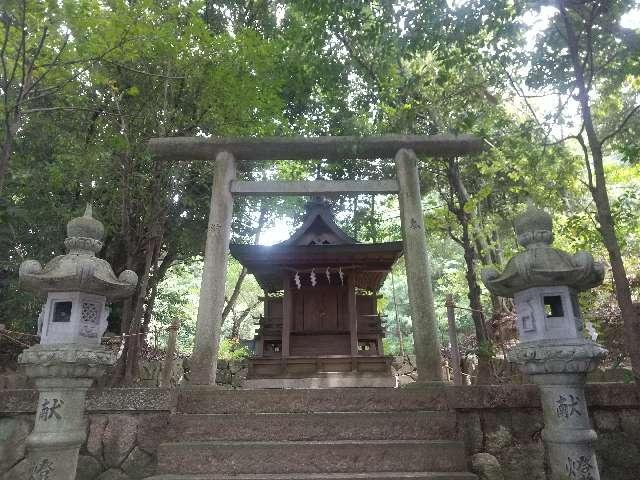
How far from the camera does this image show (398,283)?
36.5m

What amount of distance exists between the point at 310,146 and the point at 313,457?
4804 millimetres

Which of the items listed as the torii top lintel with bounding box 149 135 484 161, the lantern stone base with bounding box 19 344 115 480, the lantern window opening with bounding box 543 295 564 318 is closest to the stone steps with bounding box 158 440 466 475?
the lantern stone base with bounding box 19 344 115 480

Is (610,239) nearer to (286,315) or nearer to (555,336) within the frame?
(555,336)

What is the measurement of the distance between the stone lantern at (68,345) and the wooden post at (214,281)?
1.66 meters

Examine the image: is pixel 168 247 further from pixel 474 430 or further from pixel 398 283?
pixel 398 283

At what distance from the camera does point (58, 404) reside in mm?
3879

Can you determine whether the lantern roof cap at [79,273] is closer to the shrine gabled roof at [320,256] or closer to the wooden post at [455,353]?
the wooden post at [455,353]

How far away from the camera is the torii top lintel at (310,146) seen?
6.85m

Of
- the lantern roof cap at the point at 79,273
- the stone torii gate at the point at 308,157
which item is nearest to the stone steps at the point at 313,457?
the lantern roof cap at the point at 79,273

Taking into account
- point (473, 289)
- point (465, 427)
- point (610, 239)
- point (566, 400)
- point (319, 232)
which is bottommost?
point (465, 427)

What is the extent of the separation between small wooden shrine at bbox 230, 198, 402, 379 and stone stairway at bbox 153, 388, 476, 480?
4.21 metres

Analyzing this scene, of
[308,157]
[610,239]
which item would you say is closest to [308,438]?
[610,239]

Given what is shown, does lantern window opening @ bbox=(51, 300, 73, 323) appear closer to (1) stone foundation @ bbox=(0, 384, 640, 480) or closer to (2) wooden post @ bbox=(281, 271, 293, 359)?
(1) stone foundation @ bbox=(0, 384, 640, 480)

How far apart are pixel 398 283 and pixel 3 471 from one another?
33916 millimetres
